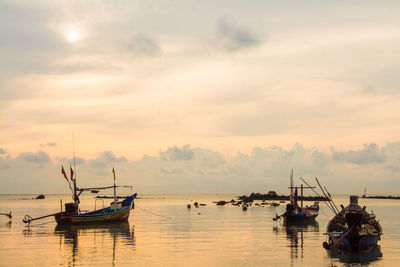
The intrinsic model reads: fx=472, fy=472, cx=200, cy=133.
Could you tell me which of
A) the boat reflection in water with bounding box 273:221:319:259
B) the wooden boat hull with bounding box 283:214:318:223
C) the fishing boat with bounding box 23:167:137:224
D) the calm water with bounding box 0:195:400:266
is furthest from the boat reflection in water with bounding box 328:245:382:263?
the fishing boat with bounding box 23:167:137:224

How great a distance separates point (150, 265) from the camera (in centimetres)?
2967

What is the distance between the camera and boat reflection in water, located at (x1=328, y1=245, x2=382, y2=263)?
3212cm

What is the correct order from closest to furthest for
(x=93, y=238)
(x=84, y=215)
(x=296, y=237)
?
(x=93, y=238)
(x=296, y=237)
(x=84, y=215)

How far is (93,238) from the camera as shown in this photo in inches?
1774

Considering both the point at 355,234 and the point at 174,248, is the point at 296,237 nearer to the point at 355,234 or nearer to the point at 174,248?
the point at 355,234

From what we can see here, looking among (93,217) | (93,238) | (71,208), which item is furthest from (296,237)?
(71,208)

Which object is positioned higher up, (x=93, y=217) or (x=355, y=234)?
(x=355, y=234)

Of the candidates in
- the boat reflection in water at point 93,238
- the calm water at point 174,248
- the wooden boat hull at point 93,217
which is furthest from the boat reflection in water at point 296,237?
the wooden boat hull at point 93,217

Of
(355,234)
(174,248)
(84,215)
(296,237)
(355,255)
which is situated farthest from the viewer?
(84,215)

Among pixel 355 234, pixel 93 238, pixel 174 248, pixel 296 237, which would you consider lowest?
pixel 296 237

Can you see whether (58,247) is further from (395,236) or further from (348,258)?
(395,236)

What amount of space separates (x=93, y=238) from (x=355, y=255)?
24.1 metres

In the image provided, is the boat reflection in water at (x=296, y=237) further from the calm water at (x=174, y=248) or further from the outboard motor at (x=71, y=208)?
the outboard motor at (x=71, y=208)

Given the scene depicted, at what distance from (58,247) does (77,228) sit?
17.8 m
